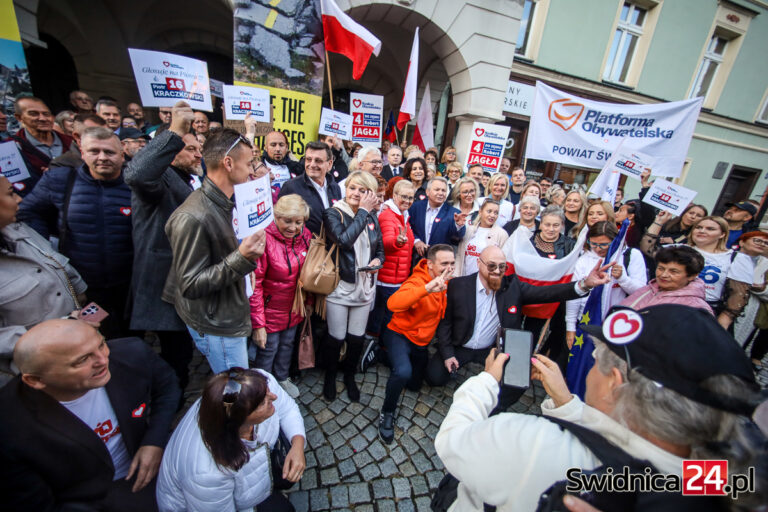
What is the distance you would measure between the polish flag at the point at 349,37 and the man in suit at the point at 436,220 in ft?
7.45

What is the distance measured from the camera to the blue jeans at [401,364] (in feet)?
8.41

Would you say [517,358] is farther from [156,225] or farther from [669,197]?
[669,197]

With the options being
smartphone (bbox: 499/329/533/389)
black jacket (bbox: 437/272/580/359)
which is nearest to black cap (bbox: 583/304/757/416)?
smartphone (bbox: 499/329/533/389)

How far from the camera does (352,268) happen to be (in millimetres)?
2668

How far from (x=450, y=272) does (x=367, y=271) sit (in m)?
0.77

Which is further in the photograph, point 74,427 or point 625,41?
point 625,41

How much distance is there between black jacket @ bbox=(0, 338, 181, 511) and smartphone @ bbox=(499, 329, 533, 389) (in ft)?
6.64

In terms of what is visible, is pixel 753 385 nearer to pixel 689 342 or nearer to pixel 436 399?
pixel 689 342

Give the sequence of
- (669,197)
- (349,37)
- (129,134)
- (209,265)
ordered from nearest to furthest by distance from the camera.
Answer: (209,265) < (129,134) < (669,197) < (349,37)

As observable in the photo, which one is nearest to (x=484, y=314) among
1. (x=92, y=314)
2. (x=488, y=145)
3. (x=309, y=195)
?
(x=309, y=195)

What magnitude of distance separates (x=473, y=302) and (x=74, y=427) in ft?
8.94

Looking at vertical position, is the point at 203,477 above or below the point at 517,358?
below

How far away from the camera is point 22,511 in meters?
1.12

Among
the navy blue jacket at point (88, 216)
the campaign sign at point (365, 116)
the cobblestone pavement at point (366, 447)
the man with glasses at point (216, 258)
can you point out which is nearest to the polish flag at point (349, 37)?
the campaign sign at point (365, 116)
